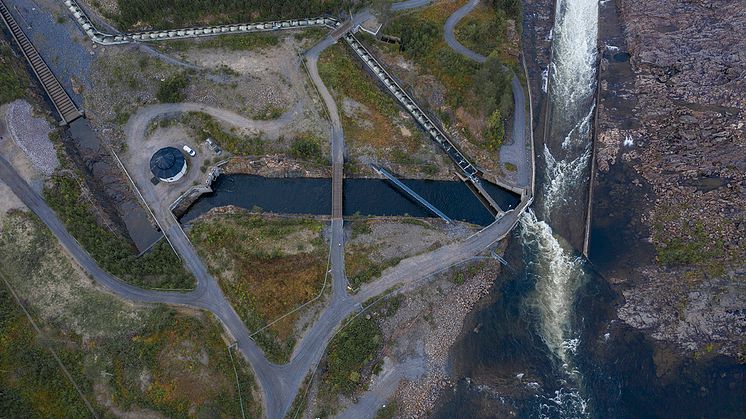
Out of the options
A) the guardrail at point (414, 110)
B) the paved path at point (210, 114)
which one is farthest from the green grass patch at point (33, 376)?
the guardrail at point (414, 110)

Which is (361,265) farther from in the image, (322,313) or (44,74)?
(44,74)

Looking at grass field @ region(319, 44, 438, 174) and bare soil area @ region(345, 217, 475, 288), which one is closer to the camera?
bare soil area @ region(345, 217, 475, 288)

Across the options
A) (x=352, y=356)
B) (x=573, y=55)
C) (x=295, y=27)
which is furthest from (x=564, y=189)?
(x=295, y=27)

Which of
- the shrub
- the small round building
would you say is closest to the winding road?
the shrub

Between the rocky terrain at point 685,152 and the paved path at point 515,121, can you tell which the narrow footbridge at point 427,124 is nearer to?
the paved path at point 515,121

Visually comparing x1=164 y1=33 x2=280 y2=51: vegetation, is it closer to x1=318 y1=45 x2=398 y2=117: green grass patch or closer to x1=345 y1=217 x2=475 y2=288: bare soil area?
x1=318 y1=45 x2=398 y2=117: green grass patch
